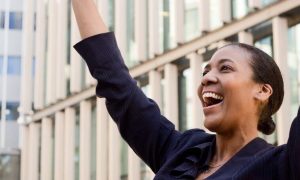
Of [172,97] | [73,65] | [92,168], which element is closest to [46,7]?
[73,65]

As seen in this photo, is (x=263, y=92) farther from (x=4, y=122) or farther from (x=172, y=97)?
(x=4, y=122)

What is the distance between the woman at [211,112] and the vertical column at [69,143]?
21714 mm

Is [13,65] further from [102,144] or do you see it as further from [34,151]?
[102,144]

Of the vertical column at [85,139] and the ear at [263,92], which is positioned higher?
the ear at [263,92]

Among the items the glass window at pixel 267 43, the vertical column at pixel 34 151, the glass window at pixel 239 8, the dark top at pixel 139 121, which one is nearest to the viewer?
the dark top at pixel 139 121

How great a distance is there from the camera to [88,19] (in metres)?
2.41

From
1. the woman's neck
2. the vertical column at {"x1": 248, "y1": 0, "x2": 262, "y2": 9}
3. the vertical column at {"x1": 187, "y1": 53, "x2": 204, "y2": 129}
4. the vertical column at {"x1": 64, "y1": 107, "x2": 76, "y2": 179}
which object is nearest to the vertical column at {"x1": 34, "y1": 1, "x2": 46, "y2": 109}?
the vertical column at {"x1": 64, "y1": 107, "x2": 76, "y2": 179}

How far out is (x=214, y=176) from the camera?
2.07 meters

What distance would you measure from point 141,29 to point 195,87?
3111mm

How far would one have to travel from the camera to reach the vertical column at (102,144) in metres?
21.4

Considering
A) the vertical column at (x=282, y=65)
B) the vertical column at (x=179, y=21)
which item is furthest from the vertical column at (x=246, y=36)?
the vertical column at (x=179, y=21)

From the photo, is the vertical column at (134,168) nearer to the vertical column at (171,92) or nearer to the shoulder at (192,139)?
the vertical column at (171,92)

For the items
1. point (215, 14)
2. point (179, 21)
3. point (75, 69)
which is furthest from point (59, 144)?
point (215, 14)

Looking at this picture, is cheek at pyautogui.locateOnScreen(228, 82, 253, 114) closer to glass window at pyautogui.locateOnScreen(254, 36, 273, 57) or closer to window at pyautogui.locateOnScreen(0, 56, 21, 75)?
glass window at pyautogui.locateOnScreen(254, 36, 273, 57)
